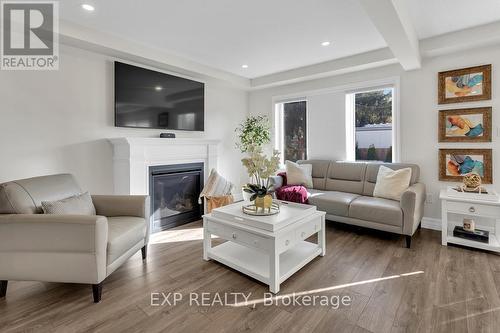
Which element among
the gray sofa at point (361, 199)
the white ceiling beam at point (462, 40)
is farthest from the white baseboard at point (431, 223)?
the white ceiling beam at point (462, 40)

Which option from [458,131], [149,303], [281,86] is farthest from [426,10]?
[149,303]

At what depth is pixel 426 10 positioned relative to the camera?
2.48 metres

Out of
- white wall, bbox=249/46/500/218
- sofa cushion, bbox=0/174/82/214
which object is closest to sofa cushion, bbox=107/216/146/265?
sofa cushion, bbox=0/174/82/214

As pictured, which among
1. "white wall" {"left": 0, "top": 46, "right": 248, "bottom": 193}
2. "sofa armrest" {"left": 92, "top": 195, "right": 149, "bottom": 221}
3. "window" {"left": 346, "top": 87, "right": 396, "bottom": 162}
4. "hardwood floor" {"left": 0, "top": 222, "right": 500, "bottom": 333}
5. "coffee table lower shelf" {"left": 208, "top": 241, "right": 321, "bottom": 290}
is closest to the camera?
"hardwood floor" {"left": 0, "top": 222, "right": 500, "bottom": 333}

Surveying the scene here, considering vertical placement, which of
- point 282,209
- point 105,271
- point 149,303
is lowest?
point 149,303

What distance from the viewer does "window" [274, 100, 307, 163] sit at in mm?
4793

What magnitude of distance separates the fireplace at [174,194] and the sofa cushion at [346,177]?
6.80 ft

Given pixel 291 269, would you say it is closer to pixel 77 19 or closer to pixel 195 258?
pixel 195 258

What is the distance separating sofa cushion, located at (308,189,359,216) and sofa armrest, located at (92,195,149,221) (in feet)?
7.12

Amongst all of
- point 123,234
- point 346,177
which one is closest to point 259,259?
point 123,234

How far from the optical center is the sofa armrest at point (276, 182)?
3913 millimetres

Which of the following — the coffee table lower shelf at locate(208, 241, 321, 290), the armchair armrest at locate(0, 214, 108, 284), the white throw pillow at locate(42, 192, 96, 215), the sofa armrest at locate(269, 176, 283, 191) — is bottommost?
the coffee table lower shelf at locate(208, 241, 321, 290)

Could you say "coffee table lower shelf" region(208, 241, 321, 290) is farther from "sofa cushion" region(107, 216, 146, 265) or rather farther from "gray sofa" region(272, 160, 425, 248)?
"gray sofa" region(272, 160, 425, 248)

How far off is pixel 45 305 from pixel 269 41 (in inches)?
134
